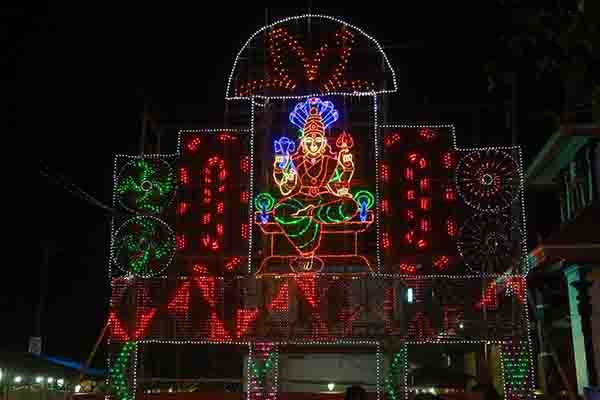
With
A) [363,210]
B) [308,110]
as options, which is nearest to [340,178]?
[363,210]

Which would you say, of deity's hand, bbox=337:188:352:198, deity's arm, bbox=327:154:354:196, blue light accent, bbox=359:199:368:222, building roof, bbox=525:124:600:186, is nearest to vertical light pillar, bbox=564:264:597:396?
building roof, bbox=525:124:600:186

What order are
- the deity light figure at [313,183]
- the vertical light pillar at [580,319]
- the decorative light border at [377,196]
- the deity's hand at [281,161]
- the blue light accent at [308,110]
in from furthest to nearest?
the blue light accent at [308,110]
the deity's hand at [281,161]
the deity light figure at [313,183]
the decorative light border at [377,196]
the vertical light pillar at [580,319]

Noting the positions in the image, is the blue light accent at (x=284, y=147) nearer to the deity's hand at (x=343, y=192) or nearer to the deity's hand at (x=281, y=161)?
the deity's hand at (x=281, y=161)

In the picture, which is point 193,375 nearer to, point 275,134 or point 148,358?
point 148,358

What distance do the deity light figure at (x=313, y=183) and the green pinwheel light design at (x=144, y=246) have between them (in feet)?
7.89

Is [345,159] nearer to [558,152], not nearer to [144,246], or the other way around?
[144,246]

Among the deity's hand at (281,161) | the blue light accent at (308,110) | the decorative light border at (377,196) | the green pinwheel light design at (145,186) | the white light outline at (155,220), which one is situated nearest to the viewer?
the decorative light border at (377,196)

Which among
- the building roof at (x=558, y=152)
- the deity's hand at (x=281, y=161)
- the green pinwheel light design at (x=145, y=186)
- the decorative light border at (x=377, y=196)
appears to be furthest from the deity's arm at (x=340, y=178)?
the building roof at (x=558, y=152)

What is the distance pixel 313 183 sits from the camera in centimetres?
1603

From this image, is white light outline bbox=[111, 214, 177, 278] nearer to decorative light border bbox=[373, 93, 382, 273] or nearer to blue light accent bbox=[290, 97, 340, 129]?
blue light accent bbox=[290, 97, 340, 129]

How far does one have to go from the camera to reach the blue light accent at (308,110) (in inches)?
642

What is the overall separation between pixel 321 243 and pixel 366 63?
4.04 m

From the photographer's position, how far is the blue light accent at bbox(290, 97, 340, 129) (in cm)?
1630

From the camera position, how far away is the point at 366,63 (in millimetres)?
16688
